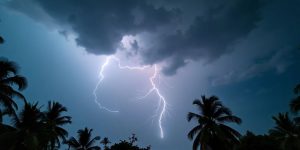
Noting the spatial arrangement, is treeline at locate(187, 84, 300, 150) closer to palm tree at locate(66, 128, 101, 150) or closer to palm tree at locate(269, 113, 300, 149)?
palm tree at locate(269, 113, 300, 149)

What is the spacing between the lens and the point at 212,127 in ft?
79.2

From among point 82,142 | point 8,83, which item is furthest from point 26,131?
point 82,142

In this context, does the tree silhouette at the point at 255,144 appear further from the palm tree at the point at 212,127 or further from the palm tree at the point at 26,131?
the palm tree at the point at 26,131

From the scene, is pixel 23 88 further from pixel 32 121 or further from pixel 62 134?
pixel 62 134

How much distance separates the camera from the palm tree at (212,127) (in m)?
23.4

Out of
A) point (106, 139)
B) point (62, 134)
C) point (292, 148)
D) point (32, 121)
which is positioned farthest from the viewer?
point (106, 139)

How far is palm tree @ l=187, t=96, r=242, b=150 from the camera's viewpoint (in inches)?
922

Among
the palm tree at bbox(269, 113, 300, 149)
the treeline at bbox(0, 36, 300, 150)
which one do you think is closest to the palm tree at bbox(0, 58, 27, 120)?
the treeline at bbox(0, 36, 300, 150)

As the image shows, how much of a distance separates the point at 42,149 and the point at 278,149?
22.8m

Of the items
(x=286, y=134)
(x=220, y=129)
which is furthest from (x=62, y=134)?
(x=286, y=134)

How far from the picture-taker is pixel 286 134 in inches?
1194

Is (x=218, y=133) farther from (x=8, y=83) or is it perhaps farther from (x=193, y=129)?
(x=8, y=83)

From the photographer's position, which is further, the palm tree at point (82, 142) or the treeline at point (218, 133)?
the palm tree at point (82, 142)

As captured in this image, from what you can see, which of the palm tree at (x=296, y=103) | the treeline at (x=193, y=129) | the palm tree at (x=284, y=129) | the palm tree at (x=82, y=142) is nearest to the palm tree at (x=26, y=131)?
the treeline at (x=193, y=129)
